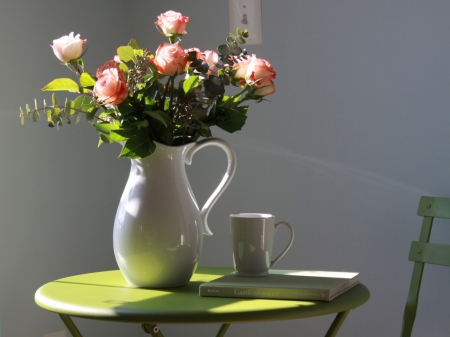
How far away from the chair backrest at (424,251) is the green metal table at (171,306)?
25.7 inches

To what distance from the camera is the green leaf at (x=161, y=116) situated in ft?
3.72

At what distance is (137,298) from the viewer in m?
1.12

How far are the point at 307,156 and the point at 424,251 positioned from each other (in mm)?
549

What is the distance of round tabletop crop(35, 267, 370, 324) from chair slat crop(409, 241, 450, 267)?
25.4 inches

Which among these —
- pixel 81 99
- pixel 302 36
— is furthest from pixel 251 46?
pixel 81 99

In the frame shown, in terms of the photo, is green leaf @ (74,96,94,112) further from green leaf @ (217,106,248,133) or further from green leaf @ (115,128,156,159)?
green leaf @ (217,106,248,133)

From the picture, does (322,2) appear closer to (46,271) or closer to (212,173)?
(212,173)

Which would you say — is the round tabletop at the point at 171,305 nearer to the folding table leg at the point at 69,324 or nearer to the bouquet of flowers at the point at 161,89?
the folding table leg at the point at 69,324

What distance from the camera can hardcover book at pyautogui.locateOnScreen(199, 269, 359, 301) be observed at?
3.51ft

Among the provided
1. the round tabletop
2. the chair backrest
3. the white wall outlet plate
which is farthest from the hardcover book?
the white wall outlet plate

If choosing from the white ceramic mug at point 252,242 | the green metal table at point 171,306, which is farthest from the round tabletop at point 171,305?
the white ceramic mug at point 252,242

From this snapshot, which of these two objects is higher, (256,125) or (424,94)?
(424,94)

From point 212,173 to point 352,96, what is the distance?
619 mm

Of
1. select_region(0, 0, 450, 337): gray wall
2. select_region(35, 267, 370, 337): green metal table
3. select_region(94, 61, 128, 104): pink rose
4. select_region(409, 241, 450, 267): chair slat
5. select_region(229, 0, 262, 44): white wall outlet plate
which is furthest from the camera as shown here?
select_region(229, 0, 262, 44): white wall outlet plate
